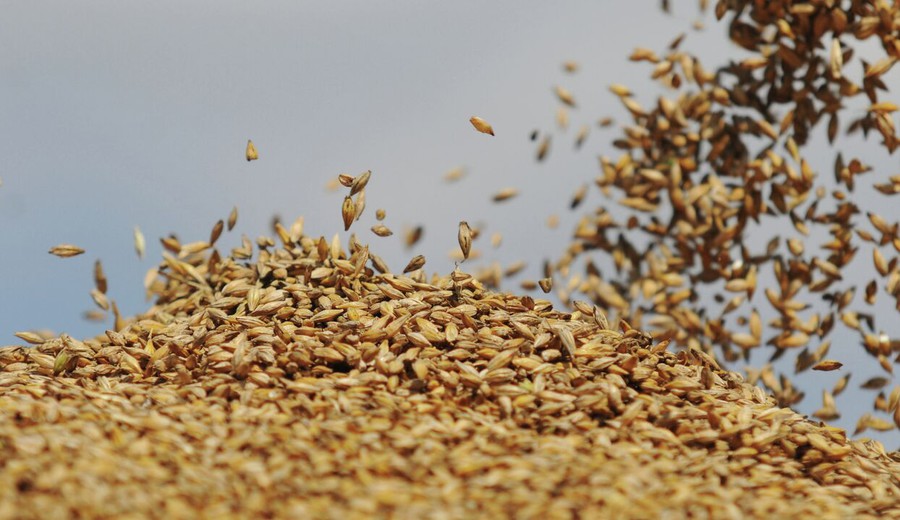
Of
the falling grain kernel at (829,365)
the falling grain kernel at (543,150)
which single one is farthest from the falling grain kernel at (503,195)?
the falling grain kernel at (829,365)

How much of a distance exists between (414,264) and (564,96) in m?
2.00

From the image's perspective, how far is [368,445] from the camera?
2945 mm

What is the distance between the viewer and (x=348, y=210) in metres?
4.51

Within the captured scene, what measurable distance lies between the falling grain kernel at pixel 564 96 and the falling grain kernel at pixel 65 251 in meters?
3.01

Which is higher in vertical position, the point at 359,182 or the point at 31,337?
the point at 359,182

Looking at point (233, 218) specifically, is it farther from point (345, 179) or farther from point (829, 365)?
point (829, 365)

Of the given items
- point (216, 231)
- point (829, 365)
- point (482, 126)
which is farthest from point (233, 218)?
point (829, 365)

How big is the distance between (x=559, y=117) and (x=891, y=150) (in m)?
1.96

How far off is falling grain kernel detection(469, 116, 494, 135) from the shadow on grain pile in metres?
0.84

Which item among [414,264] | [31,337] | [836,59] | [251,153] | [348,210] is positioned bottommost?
[31,337]

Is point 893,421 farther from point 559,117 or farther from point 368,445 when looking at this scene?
point 368,445

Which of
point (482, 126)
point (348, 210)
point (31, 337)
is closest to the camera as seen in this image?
point (31, 337)

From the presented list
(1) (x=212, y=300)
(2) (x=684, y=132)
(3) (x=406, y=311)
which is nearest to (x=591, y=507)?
(3) (x=406, y=311)

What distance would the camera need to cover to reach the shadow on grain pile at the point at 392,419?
2648mm
